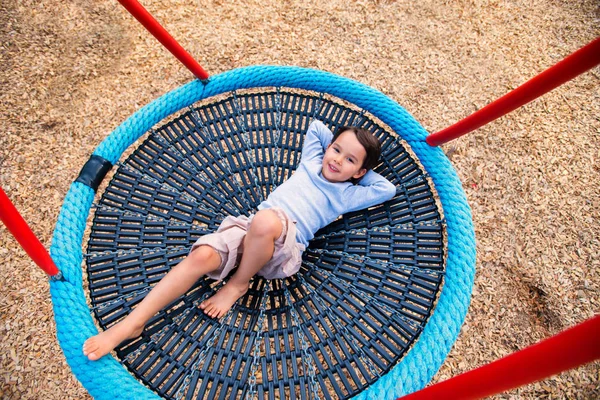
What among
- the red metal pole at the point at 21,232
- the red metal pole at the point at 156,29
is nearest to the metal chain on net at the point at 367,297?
the red metal pole at the point at 21,232

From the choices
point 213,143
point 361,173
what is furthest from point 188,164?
point 361,173

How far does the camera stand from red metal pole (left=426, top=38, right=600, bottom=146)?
0.72 m

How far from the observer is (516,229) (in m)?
1.42

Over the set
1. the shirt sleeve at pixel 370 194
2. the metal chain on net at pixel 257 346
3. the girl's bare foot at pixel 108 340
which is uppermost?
the girl's bare foot at pixel 108 340

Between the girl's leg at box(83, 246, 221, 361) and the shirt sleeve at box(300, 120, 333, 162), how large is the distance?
408mm

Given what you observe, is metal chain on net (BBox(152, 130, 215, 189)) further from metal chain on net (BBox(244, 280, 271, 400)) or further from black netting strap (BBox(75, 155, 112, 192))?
metal chain on net (BBox(244, 280, 271, 400))

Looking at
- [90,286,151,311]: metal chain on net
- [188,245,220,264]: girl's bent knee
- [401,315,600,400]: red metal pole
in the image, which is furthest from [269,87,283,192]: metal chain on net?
[401,315,600,400]: red metal pole

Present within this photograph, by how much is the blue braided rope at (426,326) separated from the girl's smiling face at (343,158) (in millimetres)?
214

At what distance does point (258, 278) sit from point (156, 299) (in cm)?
27

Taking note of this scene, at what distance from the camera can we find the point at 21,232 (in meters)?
0.69

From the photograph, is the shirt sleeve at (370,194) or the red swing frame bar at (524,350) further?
the shirt sleeve at (370,194)

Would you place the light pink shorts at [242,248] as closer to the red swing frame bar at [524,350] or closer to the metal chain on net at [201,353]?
the metal chain on net at [201,353]

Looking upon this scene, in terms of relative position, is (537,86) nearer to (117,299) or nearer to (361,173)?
(361,173)

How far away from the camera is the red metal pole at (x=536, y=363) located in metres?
0.40
